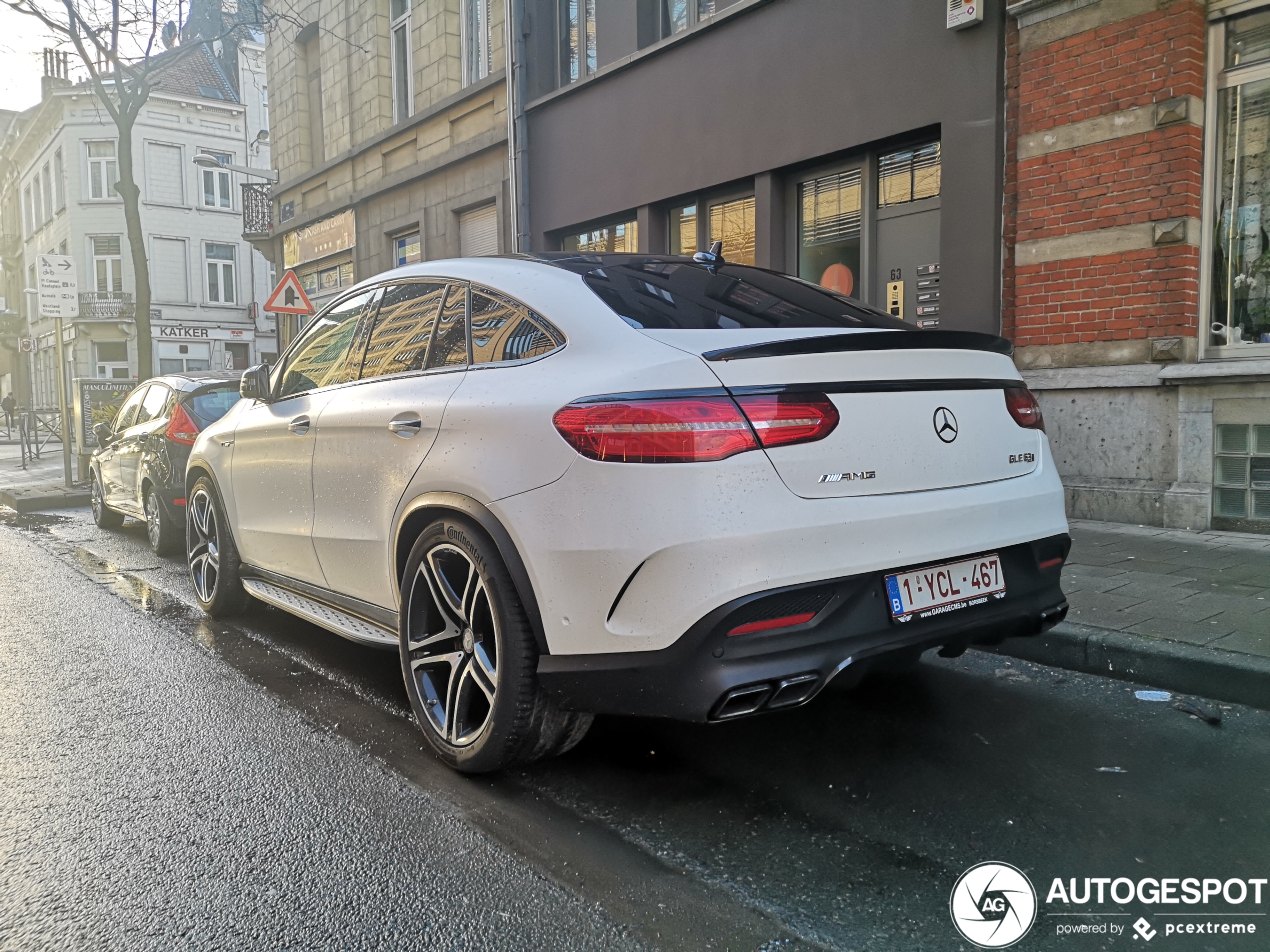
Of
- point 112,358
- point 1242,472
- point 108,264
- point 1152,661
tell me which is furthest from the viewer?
point 108,264

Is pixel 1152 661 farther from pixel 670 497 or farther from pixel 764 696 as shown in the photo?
pixel 670 497

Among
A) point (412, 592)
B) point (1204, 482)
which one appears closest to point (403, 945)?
point (412, 592)

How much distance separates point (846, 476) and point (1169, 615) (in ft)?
8.42

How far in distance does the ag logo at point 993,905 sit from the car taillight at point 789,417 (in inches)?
46.0

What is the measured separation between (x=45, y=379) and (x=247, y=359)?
49.4ft

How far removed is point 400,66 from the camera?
1725 centimetres

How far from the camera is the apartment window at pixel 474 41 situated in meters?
14.9

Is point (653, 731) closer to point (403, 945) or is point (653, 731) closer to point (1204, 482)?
point (403, 945)

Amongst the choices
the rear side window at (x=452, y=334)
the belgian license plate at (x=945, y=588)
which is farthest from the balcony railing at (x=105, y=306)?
the belgian license plate at (x=945, y=588)

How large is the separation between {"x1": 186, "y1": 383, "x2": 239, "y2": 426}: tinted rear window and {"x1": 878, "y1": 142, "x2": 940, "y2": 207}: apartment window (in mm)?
5922

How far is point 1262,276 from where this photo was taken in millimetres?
6602

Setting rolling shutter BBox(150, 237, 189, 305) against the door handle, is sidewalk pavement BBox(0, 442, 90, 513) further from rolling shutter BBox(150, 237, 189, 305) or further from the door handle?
rolling shutter BBox(150, 237, 189, 305)

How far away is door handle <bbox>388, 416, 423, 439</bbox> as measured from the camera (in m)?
3.29

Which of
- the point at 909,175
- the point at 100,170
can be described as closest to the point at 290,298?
the point at 909,175
